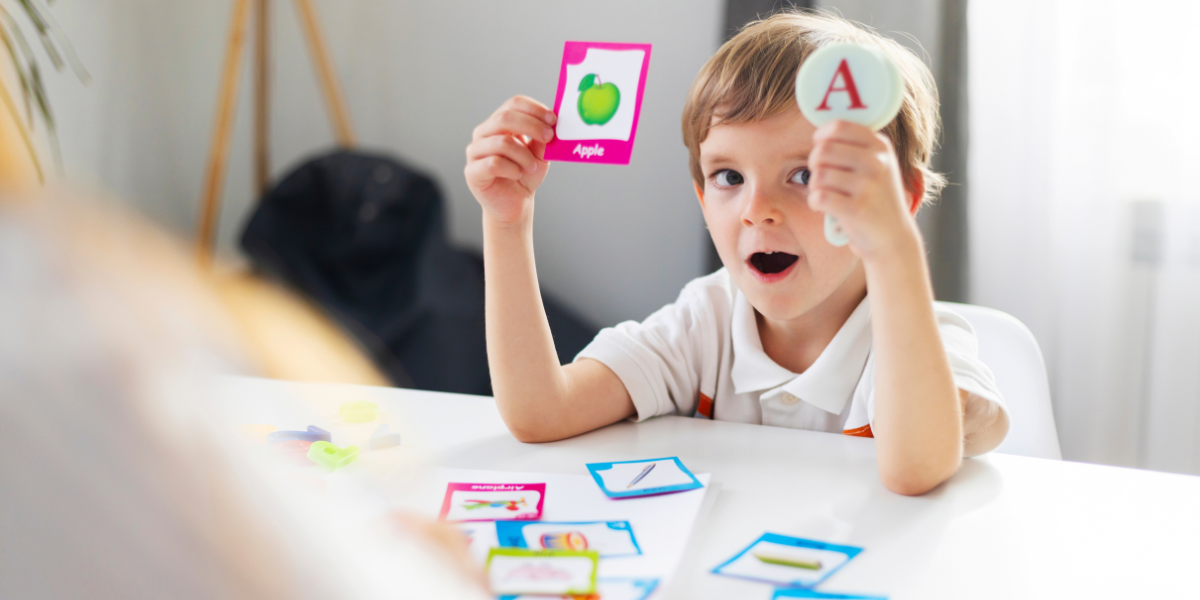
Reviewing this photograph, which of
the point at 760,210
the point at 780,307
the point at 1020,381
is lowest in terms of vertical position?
the point at 1020,381

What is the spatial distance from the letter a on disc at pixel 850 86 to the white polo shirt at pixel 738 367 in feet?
1.04

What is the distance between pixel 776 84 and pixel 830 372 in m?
0.31

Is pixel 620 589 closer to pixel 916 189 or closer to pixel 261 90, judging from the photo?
pixel 916 189

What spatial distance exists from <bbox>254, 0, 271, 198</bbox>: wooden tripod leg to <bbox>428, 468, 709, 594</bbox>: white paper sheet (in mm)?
2011

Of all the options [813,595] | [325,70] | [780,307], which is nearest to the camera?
[813,595]

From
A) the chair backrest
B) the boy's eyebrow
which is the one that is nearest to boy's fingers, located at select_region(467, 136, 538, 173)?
the boy's eyebrow

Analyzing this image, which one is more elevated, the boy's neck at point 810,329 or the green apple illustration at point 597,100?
the green apple illustration at point 597,100

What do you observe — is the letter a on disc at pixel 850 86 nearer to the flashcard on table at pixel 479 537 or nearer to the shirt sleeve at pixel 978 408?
the shirt sleeve at pixel 978 408

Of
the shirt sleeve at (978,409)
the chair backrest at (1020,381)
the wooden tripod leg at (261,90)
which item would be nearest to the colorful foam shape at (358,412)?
the shirt sleeve at (978,409)

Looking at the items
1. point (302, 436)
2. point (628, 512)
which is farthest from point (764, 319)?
point (302, 436)

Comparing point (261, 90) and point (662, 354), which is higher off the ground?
point (261, 90)

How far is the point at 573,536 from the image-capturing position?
1.90 ft

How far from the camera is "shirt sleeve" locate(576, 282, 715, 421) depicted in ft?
2.86

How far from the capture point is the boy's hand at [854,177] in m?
0.56
